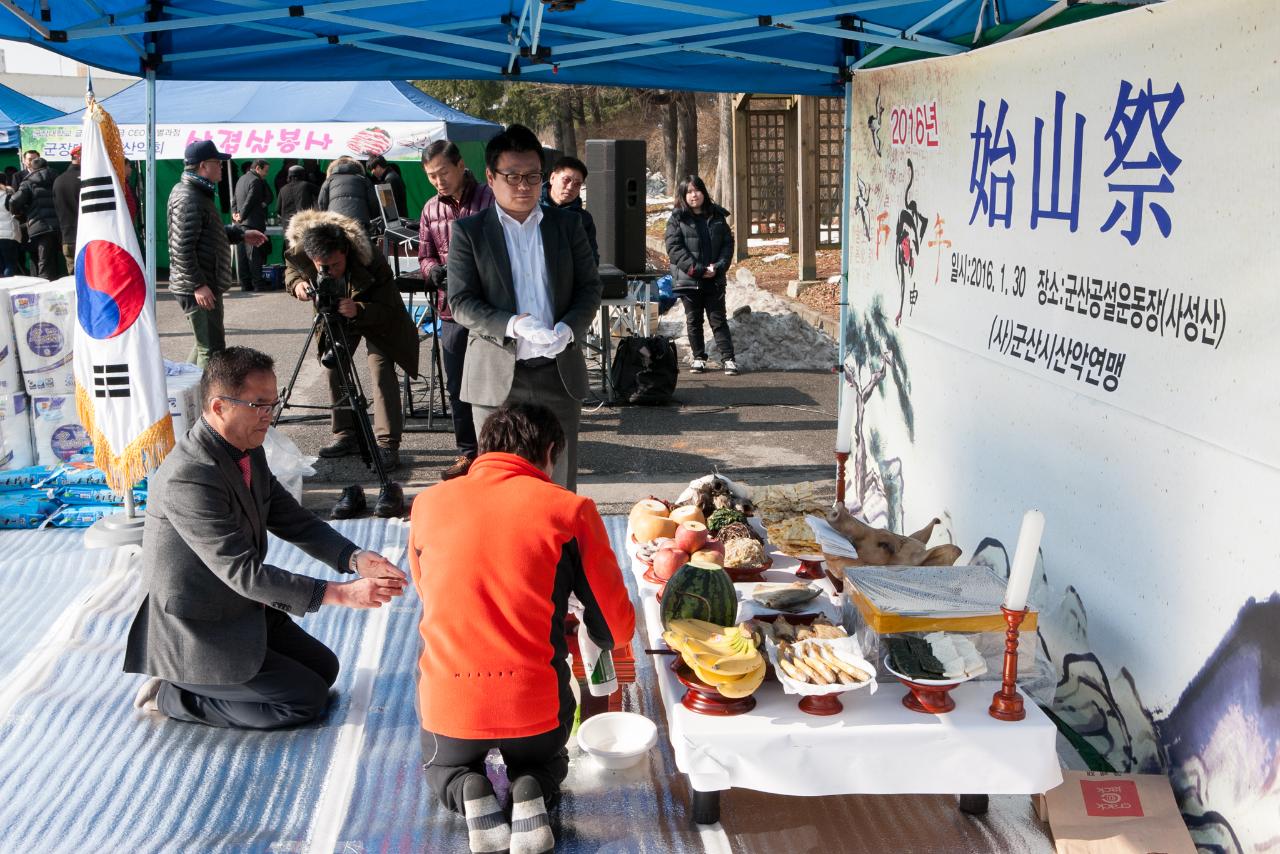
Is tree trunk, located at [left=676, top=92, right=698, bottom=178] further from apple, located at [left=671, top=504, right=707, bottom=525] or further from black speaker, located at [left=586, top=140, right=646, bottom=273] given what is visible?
apple, located at [left=671, top=504, right=707, bottom=525]

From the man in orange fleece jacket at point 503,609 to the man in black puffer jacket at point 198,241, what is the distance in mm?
4694

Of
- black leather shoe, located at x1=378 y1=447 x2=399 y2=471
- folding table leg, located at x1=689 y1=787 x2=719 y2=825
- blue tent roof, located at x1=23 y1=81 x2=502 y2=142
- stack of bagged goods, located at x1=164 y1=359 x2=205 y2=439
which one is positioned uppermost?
blue tent roof, located at x1=23 y1=81 x2=502 y2=142

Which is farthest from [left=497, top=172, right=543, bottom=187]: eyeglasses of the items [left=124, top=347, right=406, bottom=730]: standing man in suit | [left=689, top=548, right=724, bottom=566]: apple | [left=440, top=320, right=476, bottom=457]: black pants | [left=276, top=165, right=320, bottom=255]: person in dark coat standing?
[left=276, top=165, right=320, bottom=255]: person in dark coat standing

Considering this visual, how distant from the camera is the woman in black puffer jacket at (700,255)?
30.0 feet

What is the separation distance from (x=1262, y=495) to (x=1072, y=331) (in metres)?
0.98

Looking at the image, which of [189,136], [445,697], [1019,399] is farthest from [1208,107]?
[189,136]

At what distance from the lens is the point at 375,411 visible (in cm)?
662

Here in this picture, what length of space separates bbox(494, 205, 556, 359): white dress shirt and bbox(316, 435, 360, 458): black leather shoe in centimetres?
270

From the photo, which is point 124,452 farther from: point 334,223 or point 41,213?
point 41,213

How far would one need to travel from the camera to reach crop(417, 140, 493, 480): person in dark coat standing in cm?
591

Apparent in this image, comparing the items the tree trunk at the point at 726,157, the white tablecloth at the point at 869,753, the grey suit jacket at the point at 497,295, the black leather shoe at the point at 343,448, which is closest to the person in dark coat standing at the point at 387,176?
the tree trunk at the point at 726,157

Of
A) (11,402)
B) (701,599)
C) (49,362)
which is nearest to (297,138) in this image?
(49,362)

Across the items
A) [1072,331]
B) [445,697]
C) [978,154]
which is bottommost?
[445,697]

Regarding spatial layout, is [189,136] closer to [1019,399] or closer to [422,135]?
[422,135]
